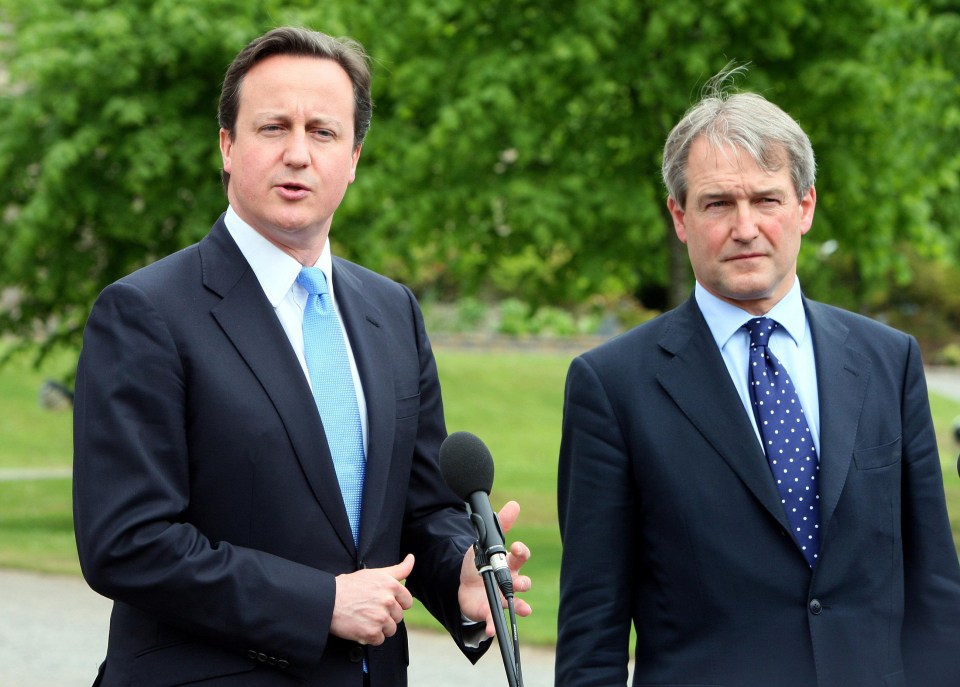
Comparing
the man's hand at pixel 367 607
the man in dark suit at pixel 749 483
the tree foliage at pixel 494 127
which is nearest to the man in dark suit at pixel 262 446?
the man's hand at pixel 367 607

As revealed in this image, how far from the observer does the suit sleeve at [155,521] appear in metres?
3.02

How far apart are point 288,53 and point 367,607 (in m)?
1.30

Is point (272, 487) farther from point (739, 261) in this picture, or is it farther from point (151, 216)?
point (151, 216)

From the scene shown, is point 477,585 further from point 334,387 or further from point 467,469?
point 334,387

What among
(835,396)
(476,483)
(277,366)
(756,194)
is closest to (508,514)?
(476,483)

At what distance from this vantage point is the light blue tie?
334cm

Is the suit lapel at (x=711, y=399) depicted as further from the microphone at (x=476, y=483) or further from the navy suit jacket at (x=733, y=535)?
the microphone at (x=476, y=483)

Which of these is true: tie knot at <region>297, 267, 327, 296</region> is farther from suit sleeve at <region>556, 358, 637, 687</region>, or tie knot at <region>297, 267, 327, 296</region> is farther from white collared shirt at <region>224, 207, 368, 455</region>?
suit sleeve at <region>556, 358, 637, 687</region>

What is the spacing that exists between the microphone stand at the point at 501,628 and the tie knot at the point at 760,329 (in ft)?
3.05

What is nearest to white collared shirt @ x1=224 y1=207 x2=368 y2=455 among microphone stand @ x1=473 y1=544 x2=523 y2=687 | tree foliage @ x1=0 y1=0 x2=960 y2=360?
microphone stand @ x1=473 y1=544 x2=523 y2=687

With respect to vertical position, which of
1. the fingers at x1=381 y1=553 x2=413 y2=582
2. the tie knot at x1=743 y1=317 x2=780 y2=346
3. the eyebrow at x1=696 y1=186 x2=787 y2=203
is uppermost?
the eyebrow at x1=696 y1=186 x2=787 y2=203

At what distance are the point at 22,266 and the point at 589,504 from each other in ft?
42.0

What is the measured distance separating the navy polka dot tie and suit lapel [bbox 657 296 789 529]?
0.05 metres

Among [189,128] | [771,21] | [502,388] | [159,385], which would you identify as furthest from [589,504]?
[502,388]
